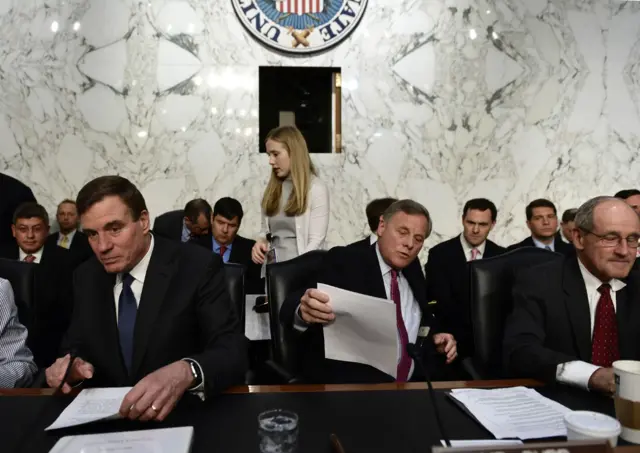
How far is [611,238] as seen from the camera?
1849 mm

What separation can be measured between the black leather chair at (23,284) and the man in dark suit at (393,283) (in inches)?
39.7

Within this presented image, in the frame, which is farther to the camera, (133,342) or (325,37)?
(325,37)

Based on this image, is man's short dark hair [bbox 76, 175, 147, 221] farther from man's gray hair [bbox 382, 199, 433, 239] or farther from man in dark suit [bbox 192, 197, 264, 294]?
man in dark suit [bbox 192, 197, 264, 294]

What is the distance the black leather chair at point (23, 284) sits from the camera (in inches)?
85.4

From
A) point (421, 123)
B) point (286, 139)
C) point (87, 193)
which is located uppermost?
point (421, 123)

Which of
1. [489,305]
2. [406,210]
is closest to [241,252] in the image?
[406,210]

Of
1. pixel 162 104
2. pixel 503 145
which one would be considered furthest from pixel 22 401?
pixel 503 145

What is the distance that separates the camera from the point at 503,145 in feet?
17.5

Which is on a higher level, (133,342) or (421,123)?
(421,123)

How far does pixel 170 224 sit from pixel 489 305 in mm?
3174

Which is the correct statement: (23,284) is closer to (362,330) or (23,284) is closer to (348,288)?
(348,288)

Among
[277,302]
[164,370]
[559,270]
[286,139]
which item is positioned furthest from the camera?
[286,139]

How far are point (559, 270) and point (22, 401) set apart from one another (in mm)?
1731

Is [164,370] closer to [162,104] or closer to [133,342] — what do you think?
[133,342]
